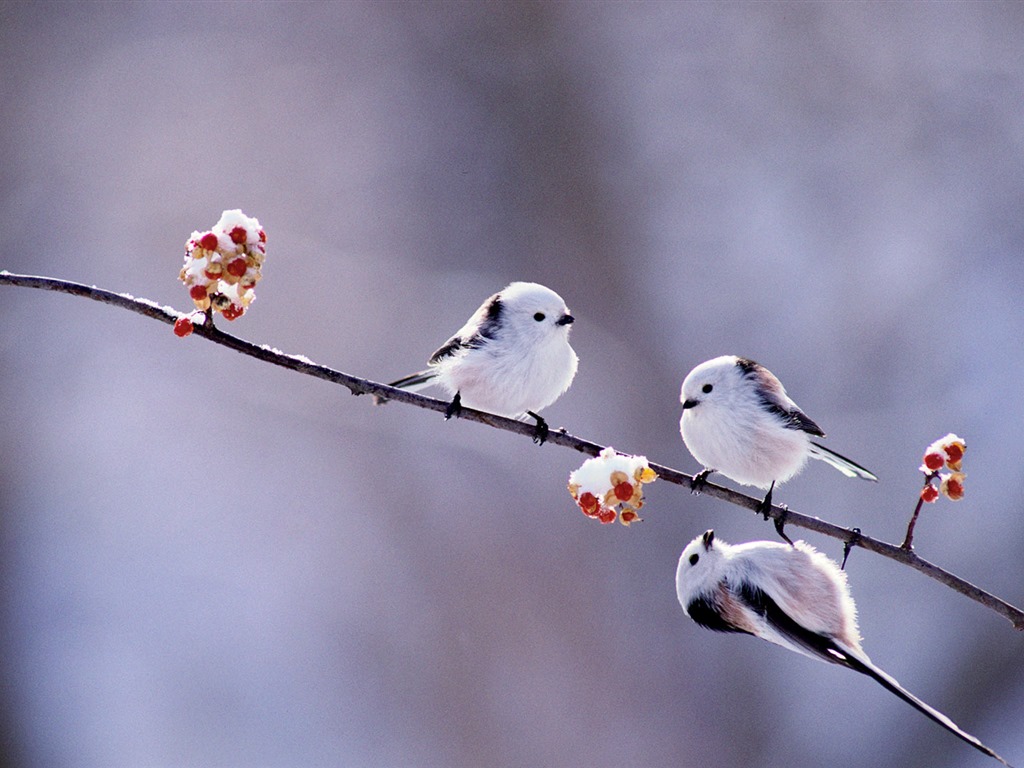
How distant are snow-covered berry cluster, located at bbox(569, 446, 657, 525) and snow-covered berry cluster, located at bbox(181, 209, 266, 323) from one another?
36cm

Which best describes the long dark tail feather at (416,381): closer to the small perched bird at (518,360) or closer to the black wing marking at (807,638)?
the small perched bird at (518,360)

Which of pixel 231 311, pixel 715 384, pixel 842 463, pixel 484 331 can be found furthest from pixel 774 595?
pixel 231 311

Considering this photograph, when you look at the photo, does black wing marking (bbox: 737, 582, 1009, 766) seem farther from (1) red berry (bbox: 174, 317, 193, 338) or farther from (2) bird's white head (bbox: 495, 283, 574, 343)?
(1) red berry (bbox: 174, 317, 193, 338)

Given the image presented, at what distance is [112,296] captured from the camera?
3.06 feet

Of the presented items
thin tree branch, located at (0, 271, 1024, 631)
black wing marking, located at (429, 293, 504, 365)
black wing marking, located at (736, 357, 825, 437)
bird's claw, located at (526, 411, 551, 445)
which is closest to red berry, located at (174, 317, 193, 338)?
thin tree branch, located at (0, 271, 1024, 631)

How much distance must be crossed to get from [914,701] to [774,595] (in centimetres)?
55

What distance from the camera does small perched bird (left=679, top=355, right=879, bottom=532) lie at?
4.33ft

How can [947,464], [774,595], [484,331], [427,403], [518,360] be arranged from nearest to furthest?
[947,464], [427,403], [774,595], [518,360], [484,331]

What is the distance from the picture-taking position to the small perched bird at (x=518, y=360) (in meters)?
1.50

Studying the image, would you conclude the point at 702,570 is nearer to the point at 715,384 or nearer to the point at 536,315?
the point at 715,384

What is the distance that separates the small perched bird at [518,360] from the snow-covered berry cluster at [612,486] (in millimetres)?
638

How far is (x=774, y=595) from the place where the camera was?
1.37 m

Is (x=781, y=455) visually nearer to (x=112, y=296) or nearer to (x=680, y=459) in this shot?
(x=112, y=296)

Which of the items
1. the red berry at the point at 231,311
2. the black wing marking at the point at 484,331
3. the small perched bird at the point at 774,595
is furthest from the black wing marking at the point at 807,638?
the red berry at the point at 231,311
